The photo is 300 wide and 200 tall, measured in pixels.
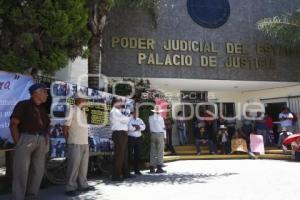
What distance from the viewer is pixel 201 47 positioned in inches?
626

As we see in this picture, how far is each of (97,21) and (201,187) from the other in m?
5.66

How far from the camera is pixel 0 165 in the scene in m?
9.64

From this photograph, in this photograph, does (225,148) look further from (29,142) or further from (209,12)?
(29,142)

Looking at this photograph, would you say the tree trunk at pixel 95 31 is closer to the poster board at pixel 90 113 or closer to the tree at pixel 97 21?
the tree at pixel 97 21

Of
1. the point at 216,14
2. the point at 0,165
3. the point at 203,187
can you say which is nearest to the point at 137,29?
the point at 216,14

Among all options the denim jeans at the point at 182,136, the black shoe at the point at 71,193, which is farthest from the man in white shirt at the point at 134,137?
Answer: the denim jeans at the point at 182,136

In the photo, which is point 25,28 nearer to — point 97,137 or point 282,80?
point 97,137

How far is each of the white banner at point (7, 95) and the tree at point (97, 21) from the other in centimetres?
310

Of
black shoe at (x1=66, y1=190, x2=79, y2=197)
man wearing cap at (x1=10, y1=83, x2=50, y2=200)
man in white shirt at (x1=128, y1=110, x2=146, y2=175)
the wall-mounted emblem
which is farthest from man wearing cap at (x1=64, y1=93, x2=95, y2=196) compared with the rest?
the wall-mounted emblem

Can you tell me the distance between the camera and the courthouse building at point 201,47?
15195 millimetres

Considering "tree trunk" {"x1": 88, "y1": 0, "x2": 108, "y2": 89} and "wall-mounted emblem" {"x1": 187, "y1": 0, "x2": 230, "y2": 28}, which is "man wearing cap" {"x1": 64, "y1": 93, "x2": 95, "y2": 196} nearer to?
Answer: "tree trunk" {"x1": 88, "y1": 0, "x2": 108, "y2": 89}

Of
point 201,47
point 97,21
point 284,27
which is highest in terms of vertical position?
point 284,27

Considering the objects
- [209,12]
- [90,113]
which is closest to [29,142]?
[90,113]

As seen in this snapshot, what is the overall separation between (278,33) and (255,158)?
16.6 feet
